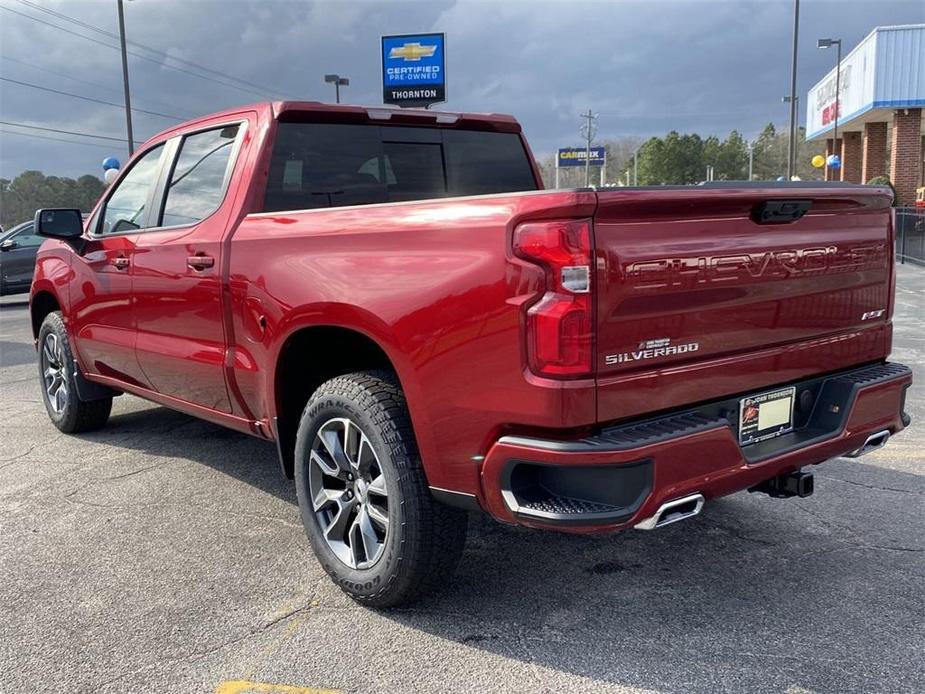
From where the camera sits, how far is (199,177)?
14.3ft

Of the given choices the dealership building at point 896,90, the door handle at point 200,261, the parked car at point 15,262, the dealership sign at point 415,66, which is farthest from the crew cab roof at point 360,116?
the dealership building at point 896,90

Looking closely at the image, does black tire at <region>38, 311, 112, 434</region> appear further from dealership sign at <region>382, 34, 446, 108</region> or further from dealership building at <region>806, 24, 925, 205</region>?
dealership building at <region>806, 24, 925, 205</region>

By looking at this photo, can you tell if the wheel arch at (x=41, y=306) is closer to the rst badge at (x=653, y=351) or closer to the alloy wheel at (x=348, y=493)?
the alloy wheel at (x=348, y=493)

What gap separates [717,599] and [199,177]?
10.5 feet

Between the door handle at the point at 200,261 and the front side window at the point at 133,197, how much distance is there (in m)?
0.86

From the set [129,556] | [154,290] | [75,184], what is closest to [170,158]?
[154,290]

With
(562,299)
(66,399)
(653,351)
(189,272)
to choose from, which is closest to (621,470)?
(653,351)

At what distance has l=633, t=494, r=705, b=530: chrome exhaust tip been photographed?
2.62 metres

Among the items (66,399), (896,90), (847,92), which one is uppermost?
(847,92)

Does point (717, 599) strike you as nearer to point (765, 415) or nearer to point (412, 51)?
point (765, 415)

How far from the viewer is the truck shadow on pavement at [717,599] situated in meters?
2.76

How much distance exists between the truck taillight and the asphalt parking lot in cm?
108

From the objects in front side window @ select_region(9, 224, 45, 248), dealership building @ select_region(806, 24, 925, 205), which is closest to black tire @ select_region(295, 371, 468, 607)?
front side window @ select_region(9, 224, 45, 248)

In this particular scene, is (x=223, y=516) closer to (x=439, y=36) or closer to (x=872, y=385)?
(x=872, y=385)
